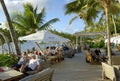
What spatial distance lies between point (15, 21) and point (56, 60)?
40.9ft

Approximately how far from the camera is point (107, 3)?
40.9ft

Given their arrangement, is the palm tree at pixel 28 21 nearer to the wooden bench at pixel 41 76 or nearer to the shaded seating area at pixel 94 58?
the shaded seating area at pixel 94 58

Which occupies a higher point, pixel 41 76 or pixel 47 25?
pixel 47 25

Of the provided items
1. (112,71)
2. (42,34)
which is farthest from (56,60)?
(112,71)

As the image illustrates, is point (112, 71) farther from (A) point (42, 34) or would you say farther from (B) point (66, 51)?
(B) point (66, 51)

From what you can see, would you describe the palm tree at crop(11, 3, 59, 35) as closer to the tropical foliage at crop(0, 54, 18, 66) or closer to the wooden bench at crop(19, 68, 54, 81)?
the tropical foliage at crop(0, 54, 18, 66)

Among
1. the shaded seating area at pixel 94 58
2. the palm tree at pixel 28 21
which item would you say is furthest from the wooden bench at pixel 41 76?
the palm tree at pixel 28 21

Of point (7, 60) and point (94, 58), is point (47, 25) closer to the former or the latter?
point (94, 58)

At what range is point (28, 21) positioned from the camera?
3062cm

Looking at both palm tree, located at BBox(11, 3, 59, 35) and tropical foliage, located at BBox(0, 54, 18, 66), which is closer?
tropical foliage, located at BBox(0, 54, 18, 66)

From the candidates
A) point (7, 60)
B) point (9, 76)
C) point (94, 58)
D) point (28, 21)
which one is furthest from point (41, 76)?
point (28, 21)

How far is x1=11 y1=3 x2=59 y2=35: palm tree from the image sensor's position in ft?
98.9

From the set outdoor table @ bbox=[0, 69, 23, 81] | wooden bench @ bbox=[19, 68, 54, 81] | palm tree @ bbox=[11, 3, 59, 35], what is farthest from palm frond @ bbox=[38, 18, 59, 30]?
wooden bench @ bbox=[19, 68, 54, 81]

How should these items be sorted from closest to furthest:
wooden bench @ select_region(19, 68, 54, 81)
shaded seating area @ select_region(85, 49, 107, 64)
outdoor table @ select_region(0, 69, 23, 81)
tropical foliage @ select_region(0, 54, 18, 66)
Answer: wooden bench @ select_region(19, 68, 54, 81) < outdoor table @ select_region(0, 69, 23, 81) < tropical foliage @ select_region(0, 54, 18, 66) < shaded seating area @ select_region(85, 49, 107, 64)
